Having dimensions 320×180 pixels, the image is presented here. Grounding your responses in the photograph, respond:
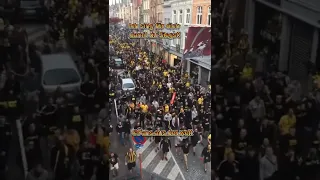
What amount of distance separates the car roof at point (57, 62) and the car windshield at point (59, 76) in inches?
1.4

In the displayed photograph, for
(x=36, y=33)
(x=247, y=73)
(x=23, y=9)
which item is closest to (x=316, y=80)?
(x=247, y=73)

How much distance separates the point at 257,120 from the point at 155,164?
1114 mm

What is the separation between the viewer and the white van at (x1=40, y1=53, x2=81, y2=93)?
330cm

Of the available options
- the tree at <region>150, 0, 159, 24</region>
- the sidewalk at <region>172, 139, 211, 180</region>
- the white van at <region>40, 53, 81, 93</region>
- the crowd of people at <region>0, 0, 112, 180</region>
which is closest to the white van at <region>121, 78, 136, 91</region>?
the crowd of people at <region>0, 0, 112, 180</region>

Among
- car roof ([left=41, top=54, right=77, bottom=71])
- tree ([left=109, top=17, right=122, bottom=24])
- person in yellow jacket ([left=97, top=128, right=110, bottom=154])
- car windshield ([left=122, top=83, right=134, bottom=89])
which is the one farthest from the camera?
car windshield ([left=122, top=83, right=134, bottom=89])

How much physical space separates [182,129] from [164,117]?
224 millimetres

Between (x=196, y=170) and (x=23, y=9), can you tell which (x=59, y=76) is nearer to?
(x=23, y=9)

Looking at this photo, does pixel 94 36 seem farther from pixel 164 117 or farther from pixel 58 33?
pixel 164 117

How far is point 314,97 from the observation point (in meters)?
3.52

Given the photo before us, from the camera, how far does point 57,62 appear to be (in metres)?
3.32

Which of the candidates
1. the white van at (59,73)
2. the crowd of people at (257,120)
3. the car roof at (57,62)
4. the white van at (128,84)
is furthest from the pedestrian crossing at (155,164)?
the car roof at (57,62)

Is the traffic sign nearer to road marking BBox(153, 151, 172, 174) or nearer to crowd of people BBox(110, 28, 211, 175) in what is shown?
crowd of people BBox(110, 28, 211, 175)

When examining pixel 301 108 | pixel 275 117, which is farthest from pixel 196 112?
pixel 301 108

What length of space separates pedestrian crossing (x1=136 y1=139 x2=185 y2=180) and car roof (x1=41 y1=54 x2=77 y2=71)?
1099 mm
